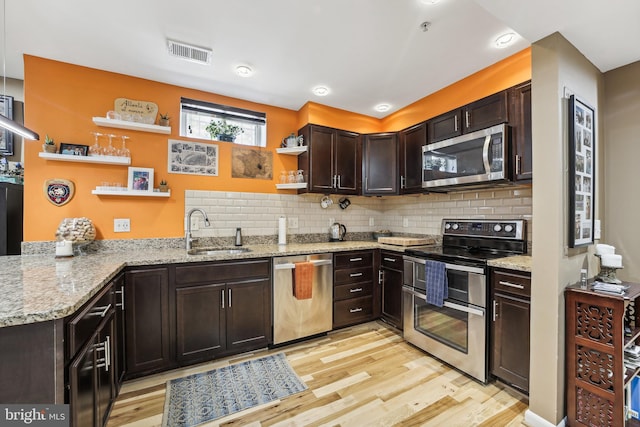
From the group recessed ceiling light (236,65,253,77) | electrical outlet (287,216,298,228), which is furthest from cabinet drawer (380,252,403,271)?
recessed ceiling light (236,65,253,77)

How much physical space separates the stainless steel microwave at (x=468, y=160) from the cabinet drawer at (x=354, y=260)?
1.03 meters

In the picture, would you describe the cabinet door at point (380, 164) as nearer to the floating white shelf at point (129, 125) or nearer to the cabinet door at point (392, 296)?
the cabinet door at point (392, 296)

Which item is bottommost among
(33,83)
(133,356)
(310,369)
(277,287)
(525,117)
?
(310,369)

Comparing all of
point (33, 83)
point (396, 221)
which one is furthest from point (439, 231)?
point (33, 83)

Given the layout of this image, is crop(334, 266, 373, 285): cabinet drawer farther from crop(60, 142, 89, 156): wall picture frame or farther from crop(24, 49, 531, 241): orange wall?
crop(60, 142, 89, 156): wall picture frame

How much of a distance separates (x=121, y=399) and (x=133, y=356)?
271 millimetres

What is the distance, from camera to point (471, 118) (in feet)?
7.95

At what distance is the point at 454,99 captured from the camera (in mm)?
2664

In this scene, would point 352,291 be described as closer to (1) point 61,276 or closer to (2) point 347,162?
(2) point 347,162

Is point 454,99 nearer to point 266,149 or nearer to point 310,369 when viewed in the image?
point 266,149

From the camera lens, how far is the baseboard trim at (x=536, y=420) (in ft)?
5.10

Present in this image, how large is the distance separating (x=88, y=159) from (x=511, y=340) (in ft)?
12.4

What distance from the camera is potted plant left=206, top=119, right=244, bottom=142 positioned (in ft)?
9.47

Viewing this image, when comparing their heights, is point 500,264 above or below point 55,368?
above
